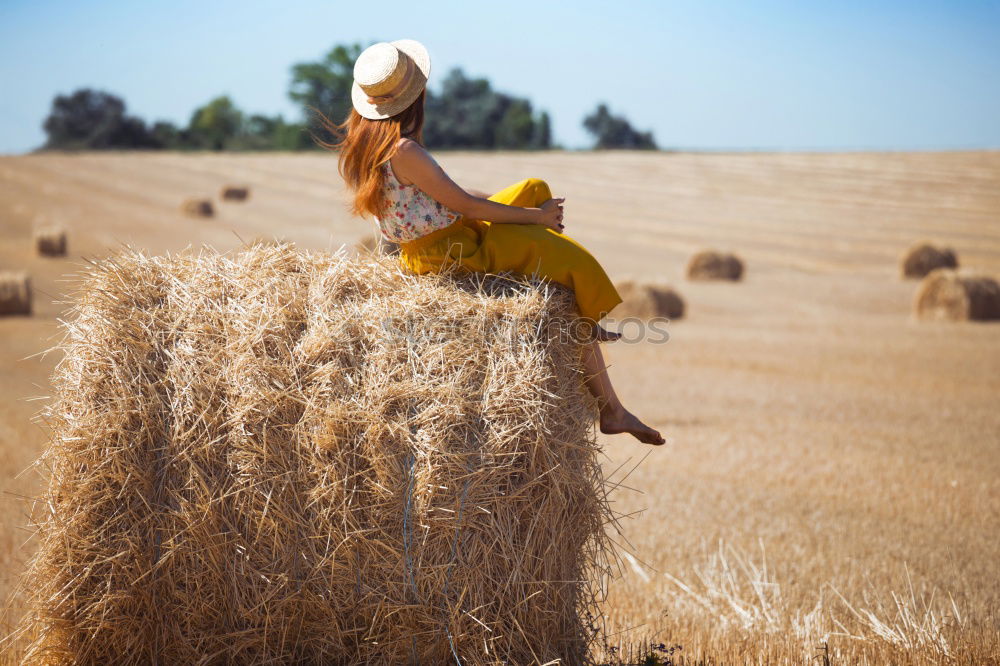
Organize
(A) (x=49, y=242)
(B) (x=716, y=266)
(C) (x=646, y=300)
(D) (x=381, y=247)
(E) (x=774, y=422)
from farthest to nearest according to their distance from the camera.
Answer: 1. (B) (x=716, y=266)
2. (A) (x=49, y=242)
3. (C) (x=646, y=300)
4. (E) (x=774, y=422)
5. (D) (x=381, y=247)

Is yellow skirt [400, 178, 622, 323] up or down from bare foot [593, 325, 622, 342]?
up

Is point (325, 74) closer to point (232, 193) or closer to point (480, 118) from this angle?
point (480, 118)

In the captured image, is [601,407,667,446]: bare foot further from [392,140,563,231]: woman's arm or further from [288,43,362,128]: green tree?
[288,43,362,128]: green tree

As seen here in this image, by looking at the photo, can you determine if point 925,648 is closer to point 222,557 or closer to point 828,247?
point 222,557

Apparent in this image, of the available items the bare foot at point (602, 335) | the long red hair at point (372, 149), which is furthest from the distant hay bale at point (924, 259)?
the long red hair at point (372, 149)

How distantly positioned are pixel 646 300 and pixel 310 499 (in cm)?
1105

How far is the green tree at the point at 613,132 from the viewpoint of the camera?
174 feet

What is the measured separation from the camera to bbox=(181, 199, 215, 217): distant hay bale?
22.2 metres

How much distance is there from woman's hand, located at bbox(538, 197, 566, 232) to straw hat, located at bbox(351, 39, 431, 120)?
0.69 metres

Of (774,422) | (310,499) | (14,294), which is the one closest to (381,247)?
(310,499)

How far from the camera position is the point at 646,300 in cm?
1359

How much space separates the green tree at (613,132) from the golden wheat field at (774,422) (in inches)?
1093

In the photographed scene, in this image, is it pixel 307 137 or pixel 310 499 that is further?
pixel 307 137

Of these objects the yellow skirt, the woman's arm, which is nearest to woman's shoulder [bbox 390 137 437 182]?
the woman's arm
